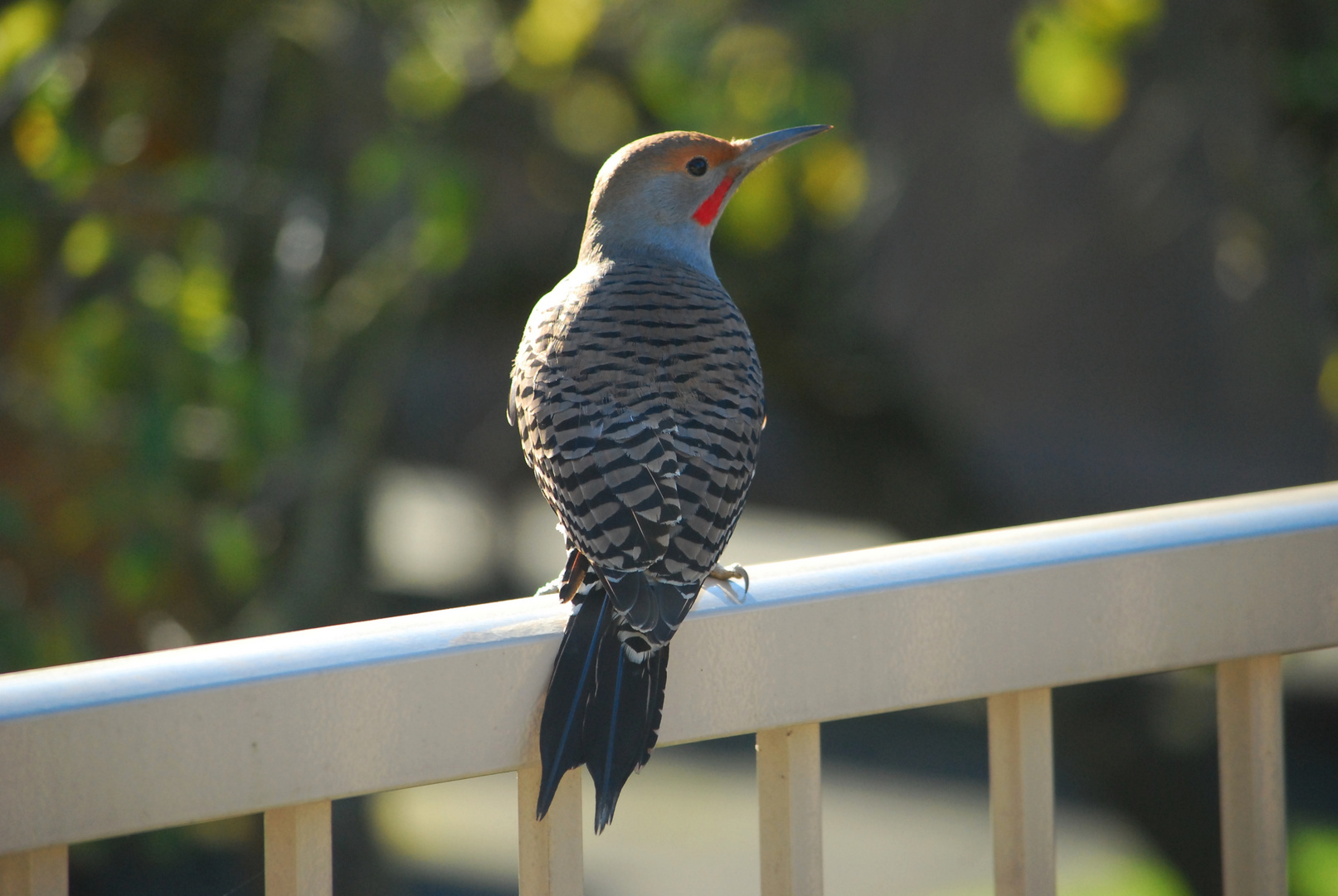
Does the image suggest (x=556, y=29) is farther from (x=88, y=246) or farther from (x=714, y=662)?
(x=714, y=662)

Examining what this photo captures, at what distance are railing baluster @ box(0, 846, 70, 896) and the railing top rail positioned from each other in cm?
3

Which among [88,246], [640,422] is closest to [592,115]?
[88,246]

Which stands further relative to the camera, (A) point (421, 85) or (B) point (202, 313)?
(A) point (421, 85)

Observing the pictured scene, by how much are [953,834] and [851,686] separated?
16.4 feet

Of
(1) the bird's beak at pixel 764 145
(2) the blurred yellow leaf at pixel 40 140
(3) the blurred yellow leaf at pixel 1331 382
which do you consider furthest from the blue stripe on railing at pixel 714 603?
(3) the blurred yellow leaf at pixel 1331 382

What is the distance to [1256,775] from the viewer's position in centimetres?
162

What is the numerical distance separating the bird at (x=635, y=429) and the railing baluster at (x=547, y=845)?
0.11 ft

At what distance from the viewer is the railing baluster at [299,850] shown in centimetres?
125

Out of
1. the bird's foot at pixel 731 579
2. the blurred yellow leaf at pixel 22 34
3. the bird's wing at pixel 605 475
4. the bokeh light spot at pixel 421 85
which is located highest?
the bokeh light spot at pixel 421 85

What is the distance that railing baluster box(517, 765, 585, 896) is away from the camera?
137cm

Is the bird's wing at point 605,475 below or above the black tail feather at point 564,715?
above

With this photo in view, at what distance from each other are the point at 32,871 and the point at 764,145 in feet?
7.31

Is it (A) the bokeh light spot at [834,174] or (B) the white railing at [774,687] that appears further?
(A) the bokeh light spot at [834,174]

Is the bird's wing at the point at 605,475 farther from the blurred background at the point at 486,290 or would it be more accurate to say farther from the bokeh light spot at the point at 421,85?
the bokeh light spot at the point at 421,85
